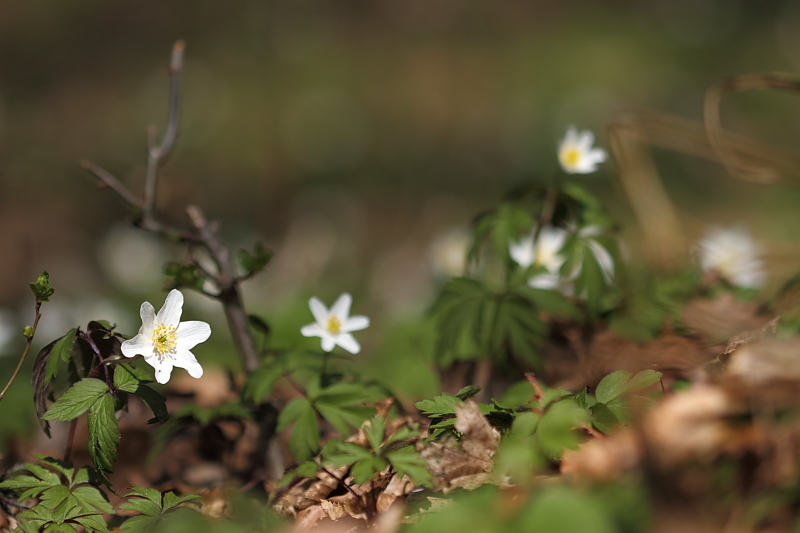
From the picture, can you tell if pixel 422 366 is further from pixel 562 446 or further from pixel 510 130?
A: pixel 510 130

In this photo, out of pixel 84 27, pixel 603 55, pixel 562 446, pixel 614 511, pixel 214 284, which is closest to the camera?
pixel 614 511

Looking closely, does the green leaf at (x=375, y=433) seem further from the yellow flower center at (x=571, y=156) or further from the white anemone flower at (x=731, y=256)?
the white anemone flower at (x=731, y=256)

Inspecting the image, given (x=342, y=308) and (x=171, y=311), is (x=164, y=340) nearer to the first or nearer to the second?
(x=171, y=311)

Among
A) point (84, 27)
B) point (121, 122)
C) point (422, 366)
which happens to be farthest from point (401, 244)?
point (84, 27)

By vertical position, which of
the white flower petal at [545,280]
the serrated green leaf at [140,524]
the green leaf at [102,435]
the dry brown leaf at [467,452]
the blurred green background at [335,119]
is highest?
the blurred green background at [335,119]

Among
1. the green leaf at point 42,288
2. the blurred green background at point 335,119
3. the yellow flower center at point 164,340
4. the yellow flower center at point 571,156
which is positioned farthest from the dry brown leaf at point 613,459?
the blurred green background at point 335,119

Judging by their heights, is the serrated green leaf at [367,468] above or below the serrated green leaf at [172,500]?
above
